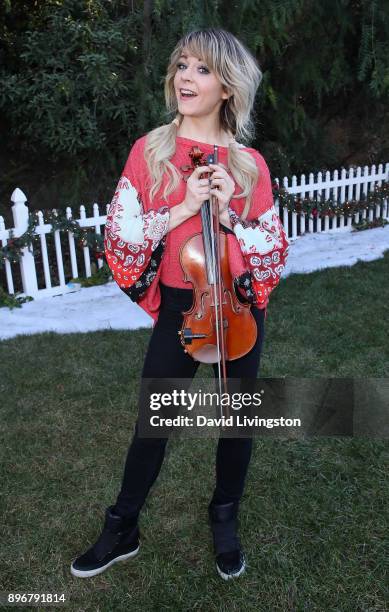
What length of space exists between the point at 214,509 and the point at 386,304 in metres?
3.25

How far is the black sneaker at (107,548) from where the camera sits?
2.24 meters

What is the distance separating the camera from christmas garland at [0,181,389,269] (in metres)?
5.54

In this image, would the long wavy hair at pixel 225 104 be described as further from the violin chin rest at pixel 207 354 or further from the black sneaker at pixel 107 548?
the black sneaker at pixel 107 548

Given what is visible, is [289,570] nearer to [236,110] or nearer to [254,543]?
[254,543]

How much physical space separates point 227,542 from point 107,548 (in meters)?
0.46

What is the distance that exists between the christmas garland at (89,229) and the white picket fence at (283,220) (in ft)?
0.17

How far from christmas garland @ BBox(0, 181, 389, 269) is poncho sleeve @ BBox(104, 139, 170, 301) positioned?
12.2 ft

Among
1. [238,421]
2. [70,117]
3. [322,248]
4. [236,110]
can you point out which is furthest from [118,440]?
[322,248]

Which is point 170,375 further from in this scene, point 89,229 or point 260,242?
point 89,229

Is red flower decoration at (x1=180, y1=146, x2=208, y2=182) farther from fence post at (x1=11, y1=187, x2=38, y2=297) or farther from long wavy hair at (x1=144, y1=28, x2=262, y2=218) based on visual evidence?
fence post at (x1=11, y1=187, x2=38, y2=297)

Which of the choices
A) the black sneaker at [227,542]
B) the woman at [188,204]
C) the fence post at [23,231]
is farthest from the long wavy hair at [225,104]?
the fence post at [23,231]

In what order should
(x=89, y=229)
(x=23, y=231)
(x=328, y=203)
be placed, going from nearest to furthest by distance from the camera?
1. (x=23, y=231)
2. (x=89, y=229)
3. (x=328, y=203)

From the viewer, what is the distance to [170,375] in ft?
6.85

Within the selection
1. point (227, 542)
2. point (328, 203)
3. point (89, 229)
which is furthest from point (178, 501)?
point (328, 203)
